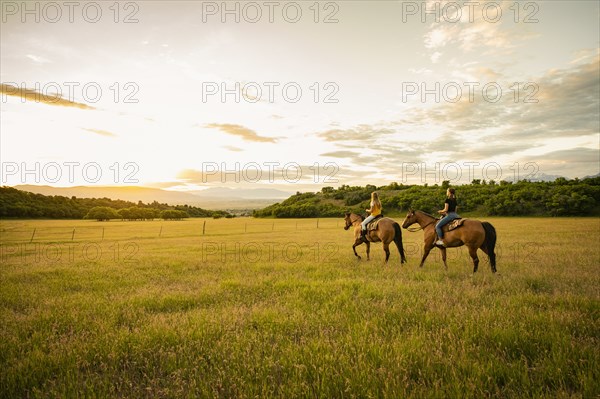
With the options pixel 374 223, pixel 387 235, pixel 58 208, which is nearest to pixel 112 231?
pixel 374 223

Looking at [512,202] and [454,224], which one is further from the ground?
[512,202]

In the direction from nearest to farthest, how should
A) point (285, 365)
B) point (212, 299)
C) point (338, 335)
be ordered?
point (285, 365)
point (338, 335)
point (212, 299)

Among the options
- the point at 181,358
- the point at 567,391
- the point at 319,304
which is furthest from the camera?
the point at 319,304

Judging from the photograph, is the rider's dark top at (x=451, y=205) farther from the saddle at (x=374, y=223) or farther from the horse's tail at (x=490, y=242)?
the saddle at (x=374, y=223)

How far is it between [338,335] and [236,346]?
185 centimetres

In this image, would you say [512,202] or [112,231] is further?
[512,202]

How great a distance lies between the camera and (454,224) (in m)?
11.8

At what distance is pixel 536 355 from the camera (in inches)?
180

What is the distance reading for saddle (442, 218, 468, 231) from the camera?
11688mm

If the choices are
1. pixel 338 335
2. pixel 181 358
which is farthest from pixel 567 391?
pixel 181 358

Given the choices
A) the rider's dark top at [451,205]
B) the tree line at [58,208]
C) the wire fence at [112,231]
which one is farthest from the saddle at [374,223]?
the tree line at [58,208]

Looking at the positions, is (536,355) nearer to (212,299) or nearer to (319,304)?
(319,304)

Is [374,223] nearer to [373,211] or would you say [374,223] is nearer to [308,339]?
[373,211]

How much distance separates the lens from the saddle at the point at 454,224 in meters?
11.7
